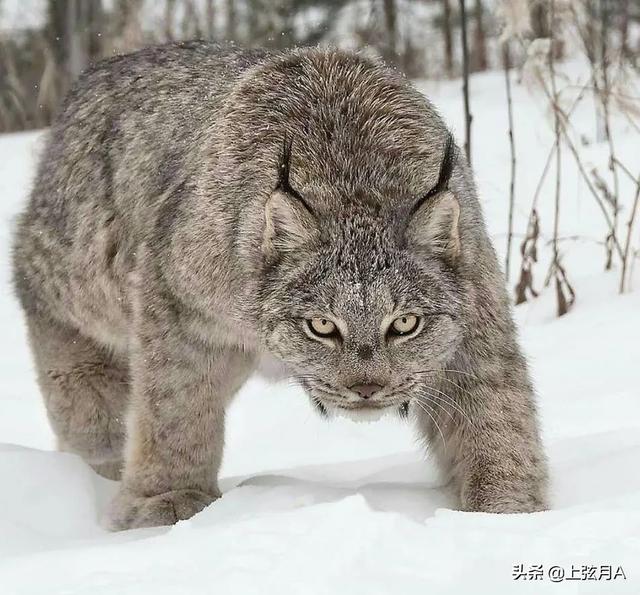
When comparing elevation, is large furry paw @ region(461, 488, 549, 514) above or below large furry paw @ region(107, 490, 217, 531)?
above

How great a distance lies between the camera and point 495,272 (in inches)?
173

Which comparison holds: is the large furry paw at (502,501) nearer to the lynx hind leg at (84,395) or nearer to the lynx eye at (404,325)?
the lynx eye at (404,325)

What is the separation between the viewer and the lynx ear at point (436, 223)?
3.92 metres

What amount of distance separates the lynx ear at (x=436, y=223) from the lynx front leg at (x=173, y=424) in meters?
0.96

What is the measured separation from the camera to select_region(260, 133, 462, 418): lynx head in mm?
3791

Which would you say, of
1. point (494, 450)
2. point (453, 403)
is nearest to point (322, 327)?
point (453, 403)

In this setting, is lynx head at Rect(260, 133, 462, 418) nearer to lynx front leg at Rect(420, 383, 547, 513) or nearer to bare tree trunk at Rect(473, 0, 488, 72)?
lynx front leg at Rect(420, 383, 547, 513)

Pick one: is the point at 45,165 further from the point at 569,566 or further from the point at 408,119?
the point at 569,566

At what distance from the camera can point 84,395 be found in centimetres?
555

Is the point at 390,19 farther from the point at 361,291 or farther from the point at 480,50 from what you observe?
the point at 361,291

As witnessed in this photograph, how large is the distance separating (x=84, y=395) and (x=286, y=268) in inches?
75.3

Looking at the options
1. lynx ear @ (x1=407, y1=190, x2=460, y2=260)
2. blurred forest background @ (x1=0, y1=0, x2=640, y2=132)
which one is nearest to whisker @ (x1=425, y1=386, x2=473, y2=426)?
lynx ear @ (x1=407, y1=190, x2=460, y2=260)

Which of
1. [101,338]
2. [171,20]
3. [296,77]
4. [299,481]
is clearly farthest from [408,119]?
[171,20]

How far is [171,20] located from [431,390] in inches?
518
